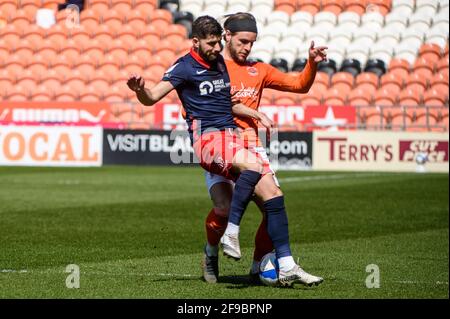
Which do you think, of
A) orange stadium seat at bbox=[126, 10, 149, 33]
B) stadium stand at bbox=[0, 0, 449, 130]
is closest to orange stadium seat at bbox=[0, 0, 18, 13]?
stadium stand at bbox=[0, 0, 449, 130]

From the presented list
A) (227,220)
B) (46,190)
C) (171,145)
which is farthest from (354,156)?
(227,220)

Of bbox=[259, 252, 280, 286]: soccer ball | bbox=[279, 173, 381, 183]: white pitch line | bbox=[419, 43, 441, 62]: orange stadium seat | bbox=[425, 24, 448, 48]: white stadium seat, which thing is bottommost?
bbox=[279, 173, 381, 183]: white pitch line

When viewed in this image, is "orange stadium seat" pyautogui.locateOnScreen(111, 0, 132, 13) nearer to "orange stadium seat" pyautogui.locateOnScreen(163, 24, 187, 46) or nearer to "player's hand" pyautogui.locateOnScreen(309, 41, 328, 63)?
"orange stadium seat" pyautogui.locateOnScreen(163, 24, 187, 46)

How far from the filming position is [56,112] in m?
29.0

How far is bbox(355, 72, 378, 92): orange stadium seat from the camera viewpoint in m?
31.1

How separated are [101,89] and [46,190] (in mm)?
12388

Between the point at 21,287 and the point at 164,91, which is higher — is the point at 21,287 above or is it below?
below

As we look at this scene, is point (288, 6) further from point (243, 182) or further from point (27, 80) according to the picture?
point (243, 182)

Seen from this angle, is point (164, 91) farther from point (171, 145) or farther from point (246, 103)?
point (171, 145)

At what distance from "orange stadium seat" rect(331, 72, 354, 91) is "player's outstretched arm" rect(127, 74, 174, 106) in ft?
76.8

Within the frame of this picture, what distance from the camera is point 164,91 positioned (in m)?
8.02

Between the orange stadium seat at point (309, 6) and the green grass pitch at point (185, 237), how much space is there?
35.8ft

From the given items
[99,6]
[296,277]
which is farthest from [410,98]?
[296,277]

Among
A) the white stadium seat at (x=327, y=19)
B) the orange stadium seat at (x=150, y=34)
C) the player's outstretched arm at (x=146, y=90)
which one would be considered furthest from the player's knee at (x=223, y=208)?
the orange stadium seat at (x=150, y=34)
